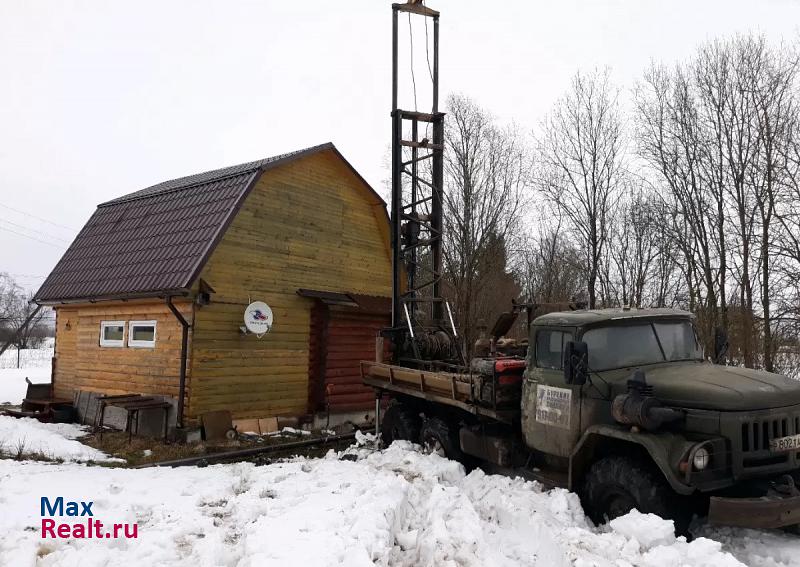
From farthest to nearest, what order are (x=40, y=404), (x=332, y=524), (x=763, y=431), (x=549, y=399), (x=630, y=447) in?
(x=40, y=404), (x=549, y=399), (x=630, y=447), (x=763, y=431), (x=332, y=524)

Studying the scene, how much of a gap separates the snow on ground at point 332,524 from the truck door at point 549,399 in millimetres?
570

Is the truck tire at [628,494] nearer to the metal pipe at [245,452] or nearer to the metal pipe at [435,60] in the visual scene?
the metal pipe at [245,452]

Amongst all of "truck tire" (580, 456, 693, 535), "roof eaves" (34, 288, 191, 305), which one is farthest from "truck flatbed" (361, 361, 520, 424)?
"roof eaves" (34, 288, 191, 305)

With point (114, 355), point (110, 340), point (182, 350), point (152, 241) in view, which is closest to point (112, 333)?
point (110, 340)

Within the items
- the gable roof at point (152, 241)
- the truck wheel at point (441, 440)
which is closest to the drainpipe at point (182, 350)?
the gable roof at point (152, 241)

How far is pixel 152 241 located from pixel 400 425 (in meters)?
7.55

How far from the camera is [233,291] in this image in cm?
1252

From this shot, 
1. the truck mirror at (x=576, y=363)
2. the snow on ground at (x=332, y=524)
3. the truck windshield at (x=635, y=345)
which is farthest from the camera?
the truck windshield at (x=635, y=345)

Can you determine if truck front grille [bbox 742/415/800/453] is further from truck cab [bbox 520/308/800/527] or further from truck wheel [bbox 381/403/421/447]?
truck wheel [bbox 381/403/421/447]

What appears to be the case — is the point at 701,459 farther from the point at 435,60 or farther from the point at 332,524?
the point at 435,60

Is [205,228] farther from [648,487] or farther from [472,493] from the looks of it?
[648,487]

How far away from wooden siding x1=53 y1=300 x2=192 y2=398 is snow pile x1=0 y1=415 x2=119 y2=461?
1707 mm

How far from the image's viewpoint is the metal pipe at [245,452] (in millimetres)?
9430

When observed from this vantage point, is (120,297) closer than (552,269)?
Yes
